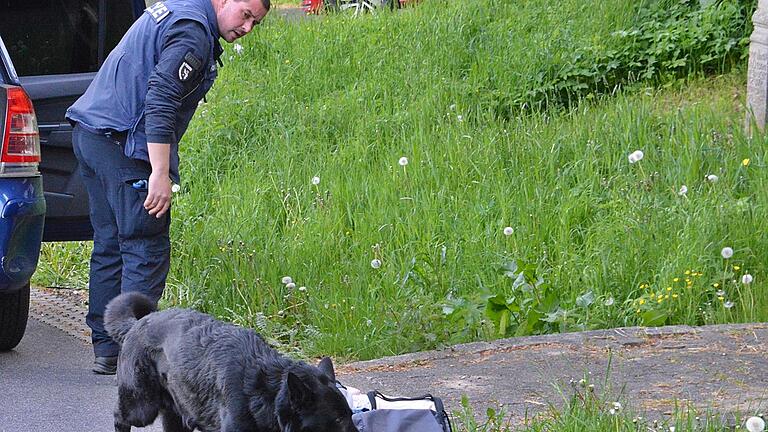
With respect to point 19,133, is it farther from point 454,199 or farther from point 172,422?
point 454,199

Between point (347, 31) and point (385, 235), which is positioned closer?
point (385, 235)

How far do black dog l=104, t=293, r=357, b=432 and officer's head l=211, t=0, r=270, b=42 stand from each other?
1305 millimetres

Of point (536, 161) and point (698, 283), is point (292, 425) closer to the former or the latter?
point (698, 283)

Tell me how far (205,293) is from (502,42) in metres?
3.96

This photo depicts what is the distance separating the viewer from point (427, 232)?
21.7ft

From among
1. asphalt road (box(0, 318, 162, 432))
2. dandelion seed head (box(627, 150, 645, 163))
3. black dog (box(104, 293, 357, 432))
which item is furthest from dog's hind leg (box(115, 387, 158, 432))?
dandelion seed head (box(627, 150, 645, 163))

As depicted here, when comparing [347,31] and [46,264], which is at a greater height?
[347,31]

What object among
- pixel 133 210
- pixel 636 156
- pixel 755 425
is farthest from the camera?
pixel 636 156

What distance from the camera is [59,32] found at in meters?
6.69

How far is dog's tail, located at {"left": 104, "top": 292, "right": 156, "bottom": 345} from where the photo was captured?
462 centimetres

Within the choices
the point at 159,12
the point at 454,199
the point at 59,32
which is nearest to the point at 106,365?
the point at 159,12

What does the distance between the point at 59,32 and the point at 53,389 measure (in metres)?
2.34

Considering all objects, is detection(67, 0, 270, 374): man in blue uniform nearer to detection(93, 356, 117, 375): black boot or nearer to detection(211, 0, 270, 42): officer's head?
detection(211, 0, 270, 42): officer's head


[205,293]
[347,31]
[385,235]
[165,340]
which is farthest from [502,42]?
[165,340]
